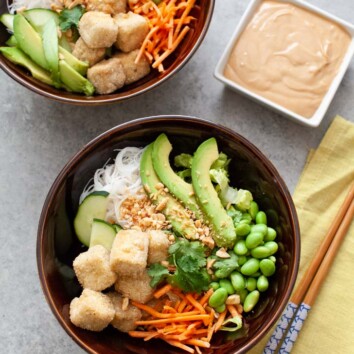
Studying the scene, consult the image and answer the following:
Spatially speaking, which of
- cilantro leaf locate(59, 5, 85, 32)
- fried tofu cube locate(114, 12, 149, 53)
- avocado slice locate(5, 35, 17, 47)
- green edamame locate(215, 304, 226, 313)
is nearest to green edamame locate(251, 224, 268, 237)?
green edamame locate(215, 304, 226, 313)

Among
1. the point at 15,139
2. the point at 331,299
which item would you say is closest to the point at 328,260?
the point at 331,299

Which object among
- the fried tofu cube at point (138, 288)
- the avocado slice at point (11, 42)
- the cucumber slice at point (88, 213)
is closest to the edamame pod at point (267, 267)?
the fried tofu cube at point (138, 288)

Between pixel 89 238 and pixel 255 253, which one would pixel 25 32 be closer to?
pixel 89 238

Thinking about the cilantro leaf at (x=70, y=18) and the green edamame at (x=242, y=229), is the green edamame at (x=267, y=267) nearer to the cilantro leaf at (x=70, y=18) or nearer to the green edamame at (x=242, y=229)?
the green edamame at (x=242, y=229)

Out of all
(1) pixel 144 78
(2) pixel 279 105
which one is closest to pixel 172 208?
(1) pixel 144 78

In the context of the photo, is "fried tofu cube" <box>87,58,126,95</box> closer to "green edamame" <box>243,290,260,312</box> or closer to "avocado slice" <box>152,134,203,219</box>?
"avocado slice" <box>152,134,203,219</box>

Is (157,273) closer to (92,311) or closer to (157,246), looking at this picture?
(157,246)
